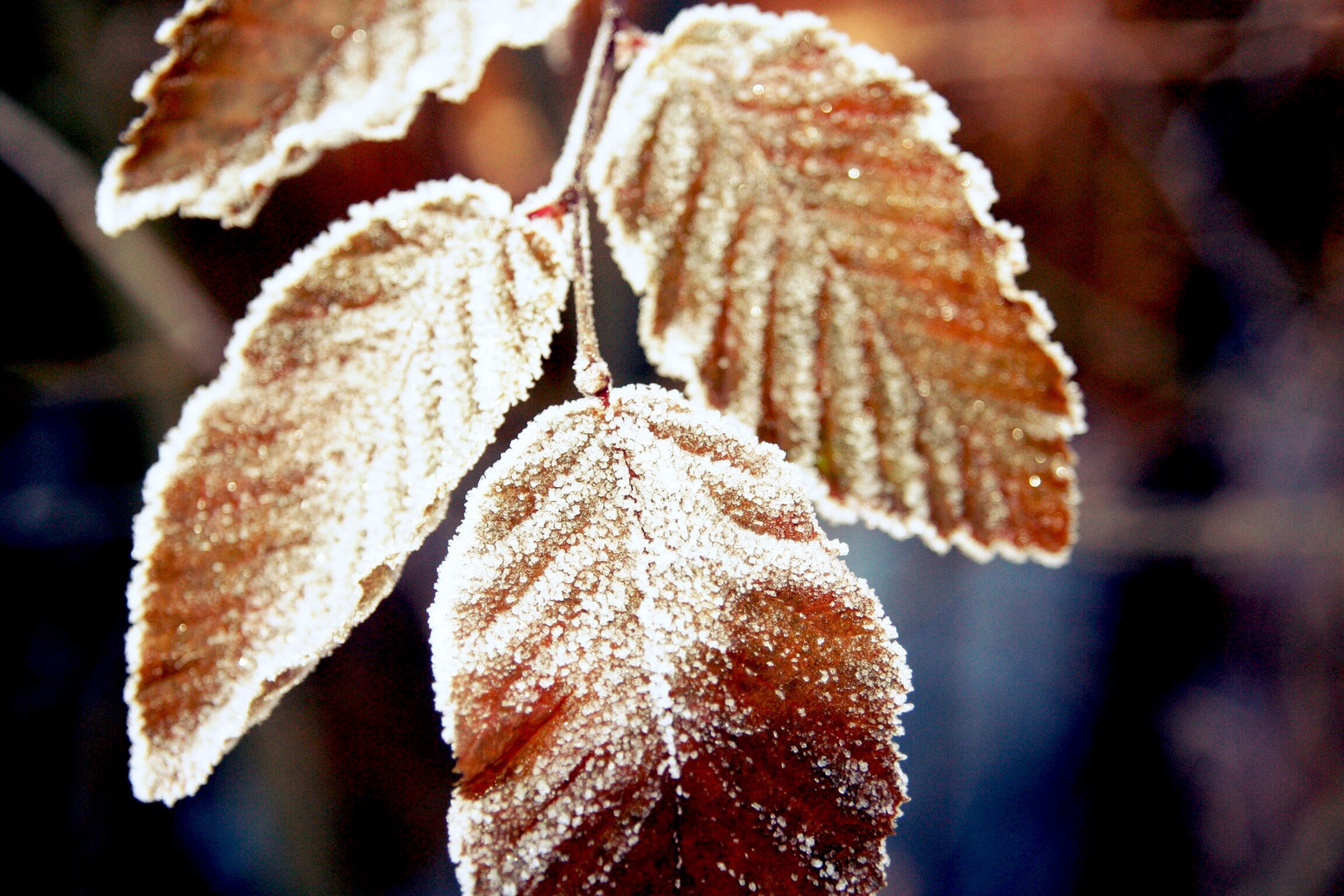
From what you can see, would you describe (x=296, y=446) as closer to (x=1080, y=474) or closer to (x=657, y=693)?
(x=657, y=693)

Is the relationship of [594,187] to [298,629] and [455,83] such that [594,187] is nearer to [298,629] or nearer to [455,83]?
[455,83]

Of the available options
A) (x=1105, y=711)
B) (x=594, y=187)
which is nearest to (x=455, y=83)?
(x=594, y=187)

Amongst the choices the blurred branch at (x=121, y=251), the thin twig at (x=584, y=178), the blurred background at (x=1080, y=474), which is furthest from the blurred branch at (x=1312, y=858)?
the blurred branch at (x=121, y=251)

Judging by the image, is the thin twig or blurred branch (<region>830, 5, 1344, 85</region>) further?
blurred branch (<region>830, 5, 1344, 85</region>)

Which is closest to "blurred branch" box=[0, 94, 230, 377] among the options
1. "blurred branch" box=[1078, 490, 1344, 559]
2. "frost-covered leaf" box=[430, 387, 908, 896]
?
"frost-covered leaf" box=[430, 387, 908, 896]

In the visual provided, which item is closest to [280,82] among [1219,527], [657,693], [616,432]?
[616,432]

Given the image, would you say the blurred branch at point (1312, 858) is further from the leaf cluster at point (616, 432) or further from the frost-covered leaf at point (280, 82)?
the frost-covered leaf at point (280, 82)

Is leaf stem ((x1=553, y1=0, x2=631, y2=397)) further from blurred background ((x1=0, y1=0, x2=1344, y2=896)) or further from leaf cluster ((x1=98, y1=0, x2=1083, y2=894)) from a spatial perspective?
blurred background ((x1=0, y1=0, x2=1344, y2=896))
